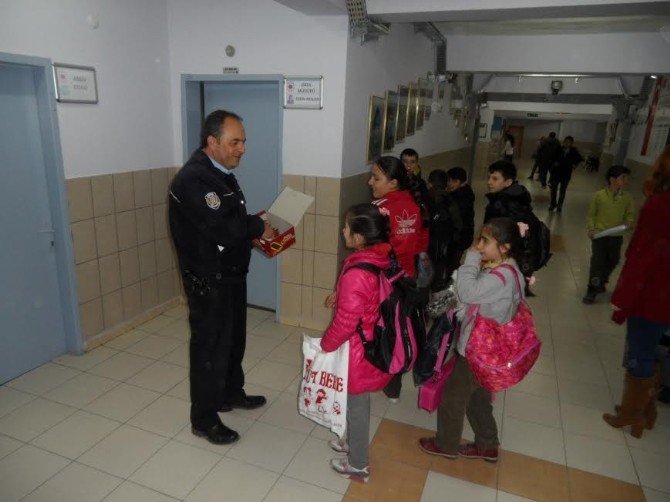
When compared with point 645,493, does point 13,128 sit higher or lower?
higher

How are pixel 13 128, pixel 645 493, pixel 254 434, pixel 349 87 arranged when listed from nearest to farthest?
1. pixel 645 493
2. pixel 254 434
3. pixel 13 128
4. pixel 349 87

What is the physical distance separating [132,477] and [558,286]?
4800 mm

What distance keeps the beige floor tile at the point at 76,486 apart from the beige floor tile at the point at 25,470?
Answer: 45 mm

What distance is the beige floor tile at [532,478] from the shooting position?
218 centimetres

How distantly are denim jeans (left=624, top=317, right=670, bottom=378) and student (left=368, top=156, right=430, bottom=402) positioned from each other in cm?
133

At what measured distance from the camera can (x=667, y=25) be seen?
4922 millimetres

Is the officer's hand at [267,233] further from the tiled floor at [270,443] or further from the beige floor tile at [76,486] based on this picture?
the beige floor tile at [76,486]

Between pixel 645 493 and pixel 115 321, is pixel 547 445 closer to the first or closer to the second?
pixel 645 493

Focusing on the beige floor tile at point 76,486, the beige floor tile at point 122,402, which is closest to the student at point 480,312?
the beige floor tile at point 76,486

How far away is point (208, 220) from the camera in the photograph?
2.07m

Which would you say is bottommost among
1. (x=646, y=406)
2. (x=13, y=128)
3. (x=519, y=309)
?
(x=646, y=406)

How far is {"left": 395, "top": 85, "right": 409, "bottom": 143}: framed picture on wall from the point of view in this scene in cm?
463

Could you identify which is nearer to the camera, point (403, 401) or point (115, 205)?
point (403, 401)

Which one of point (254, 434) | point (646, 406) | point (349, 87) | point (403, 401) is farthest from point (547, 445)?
point (349, 87)
